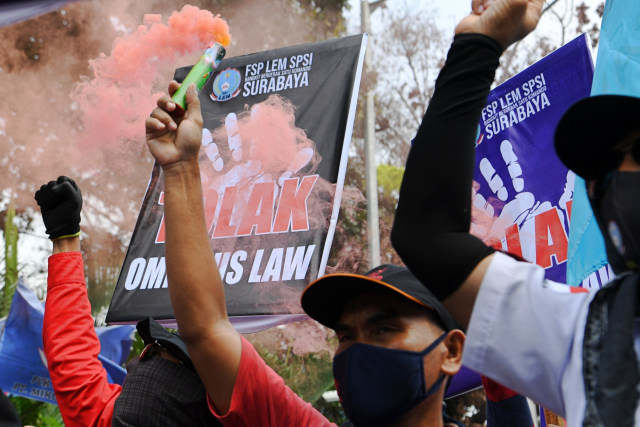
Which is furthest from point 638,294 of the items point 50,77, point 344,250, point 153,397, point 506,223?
point 344,250

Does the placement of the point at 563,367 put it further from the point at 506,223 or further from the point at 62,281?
the point at 506,223

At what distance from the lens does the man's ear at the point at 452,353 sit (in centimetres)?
210

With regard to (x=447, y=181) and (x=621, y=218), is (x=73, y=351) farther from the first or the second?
(x=621, y=218)

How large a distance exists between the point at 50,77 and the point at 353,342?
814cm

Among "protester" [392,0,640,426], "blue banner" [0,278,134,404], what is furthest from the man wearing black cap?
"blue banner" [0,278,134,404]

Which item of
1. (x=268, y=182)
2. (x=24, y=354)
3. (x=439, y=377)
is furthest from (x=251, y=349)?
(x=24, y=354)

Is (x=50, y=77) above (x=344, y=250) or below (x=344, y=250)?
above

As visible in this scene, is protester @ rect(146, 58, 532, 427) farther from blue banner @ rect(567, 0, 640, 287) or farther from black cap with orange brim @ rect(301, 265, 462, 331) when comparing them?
blue banner @ rect(567, 0, 640, 287)

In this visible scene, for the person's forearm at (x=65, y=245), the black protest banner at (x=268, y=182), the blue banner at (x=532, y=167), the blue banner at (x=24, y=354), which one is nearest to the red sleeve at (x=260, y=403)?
the person's forearm at (x=65, y=245)

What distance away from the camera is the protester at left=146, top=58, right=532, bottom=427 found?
196 centimetres

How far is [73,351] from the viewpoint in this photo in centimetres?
279

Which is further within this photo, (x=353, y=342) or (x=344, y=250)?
(x=344, y=250)

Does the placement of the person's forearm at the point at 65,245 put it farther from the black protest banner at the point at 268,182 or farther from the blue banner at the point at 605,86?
the blue banner at the point at 605,86

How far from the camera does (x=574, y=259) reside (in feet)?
10.8
